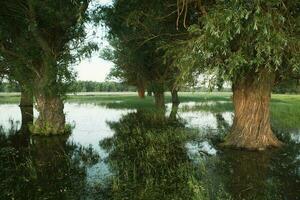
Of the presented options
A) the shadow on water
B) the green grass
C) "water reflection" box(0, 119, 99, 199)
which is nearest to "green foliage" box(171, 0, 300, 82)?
the shadow on water

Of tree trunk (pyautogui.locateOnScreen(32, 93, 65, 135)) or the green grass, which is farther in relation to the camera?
the green grass

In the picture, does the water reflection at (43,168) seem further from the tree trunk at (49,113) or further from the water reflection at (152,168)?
the tree trunk at (49,113)

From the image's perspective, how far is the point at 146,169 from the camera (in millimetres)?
14391

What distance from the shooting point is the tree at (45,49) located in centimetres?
2253

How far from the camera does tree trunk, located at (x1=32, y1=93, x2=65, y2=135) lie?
25.1 meters

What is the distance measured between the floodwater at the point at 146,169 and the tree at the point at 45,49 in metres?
3.22

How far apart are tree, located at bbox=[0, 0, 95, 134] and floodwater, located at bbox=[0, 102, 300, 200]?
3.22 meters

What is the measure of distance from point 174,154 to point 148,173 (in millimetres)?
3757

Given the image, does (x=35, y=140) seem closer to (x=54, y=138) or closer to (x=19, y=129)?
(x=54, y=138)

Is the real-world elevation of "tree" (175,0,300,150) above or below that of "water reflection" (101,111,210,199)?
above

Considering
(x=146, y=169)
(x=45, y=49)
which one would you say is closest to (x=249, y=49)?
(x=146, y=169)

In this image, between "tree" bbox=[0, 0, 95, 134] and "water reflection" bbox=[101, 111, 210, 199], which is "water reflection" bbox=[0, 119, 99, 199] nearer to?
"water reflection" bbox=[101, 111, 210, 199]

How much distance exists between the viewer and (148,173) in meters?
13.8

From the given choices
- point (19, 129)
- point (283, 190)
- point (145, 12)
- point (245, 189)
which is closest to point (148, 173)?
point (245, 189)
